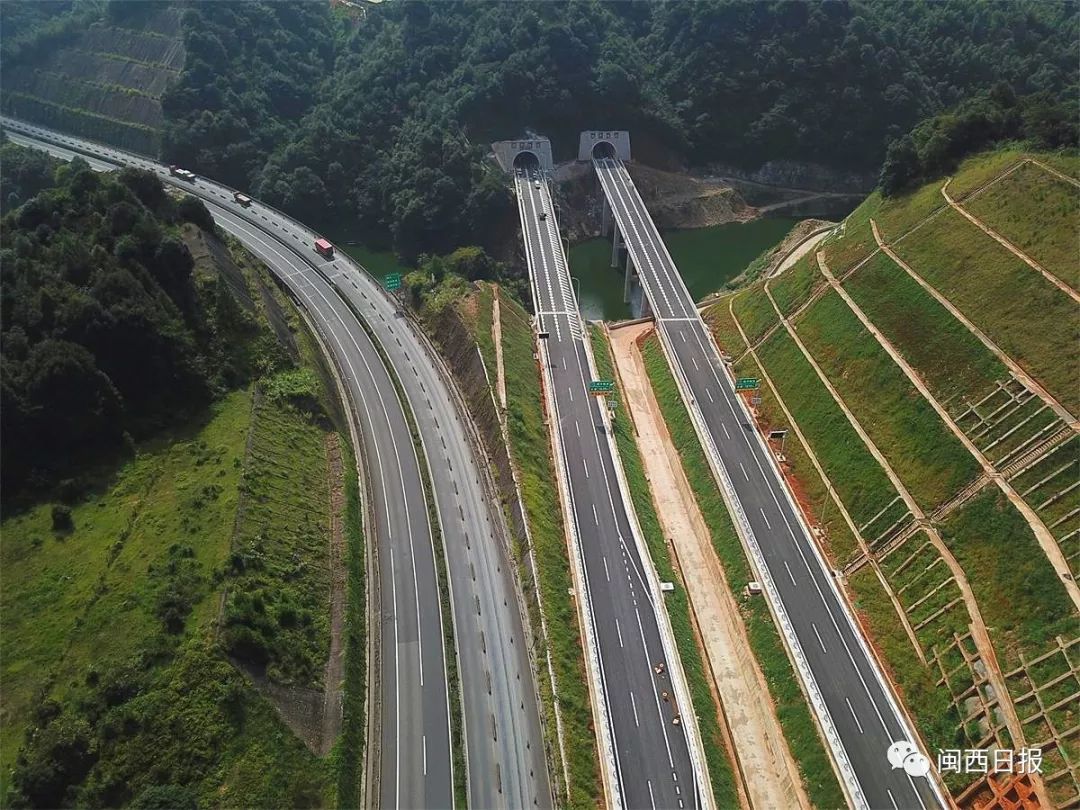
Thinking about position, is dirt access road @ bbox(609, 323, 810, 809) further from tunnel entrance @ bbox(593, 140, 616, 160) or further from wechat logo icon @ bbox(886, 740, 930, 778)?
tunnel entrance @ bbox(593, 140, 616, 160)

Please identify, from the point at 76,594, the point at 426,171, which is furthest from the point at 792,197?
the point at 76,594

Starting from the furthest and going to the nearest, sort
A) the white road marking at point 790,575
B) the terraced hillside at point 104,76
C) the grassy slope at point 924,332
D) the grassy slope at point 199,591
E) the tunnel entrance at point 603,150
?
the tunnel entrance at point 603,150, the terraced hillside at point 104,76, the grassy slope at point 924,332, the white road marking at point 790,575, the grassy slope at point 199,591

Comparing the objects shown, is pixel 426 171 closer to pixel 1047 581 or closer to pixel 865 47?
pixel 865 47

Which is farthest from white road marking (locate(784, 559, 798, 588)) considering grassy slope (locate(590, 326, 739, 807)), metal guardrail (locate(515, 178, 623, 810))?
metal guardrail (locate(515, 178, 623, 810))

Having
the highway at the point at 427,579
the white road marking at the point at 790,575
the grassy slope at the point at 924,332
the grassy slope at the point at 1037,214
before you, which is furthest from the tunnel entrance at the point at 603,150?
the white road marking at the point at 790,575

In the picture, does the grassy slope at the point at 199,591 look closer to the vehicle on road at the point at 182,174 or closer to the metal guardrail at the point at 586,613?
the metal guardrail at the point at 586,613
